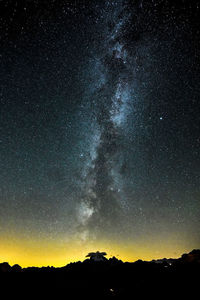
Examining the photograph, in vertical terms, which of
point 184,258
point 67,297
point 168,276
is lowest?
point 67,297

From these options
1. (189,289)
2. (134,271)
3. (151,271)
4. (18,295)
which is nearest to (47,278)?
(18,295)

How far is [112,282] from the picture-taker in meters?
10.8

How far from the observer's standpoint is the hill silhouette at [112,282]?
8355 mm

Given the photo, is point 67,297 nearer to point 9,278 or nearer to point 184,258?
point 9,278

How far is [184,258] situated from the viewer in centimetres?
1218

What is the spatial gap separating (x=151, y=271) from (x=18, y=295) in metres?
6.87

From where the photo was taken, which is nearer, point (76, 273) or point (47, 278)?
point (47, 278)

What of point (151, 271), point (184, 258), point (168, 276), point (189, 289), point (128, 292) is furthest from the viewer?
point (184, 258)

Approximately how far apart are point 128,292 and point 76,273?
15.7ft

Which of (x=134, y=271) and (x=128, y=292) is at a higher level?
(x=134, y=271)

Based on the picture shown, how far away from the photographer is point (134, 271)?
12016 millimetres

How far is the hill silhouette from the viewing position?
27.4 ft

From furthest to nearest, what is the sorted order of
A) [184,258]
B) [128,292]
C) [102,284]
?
[184,258] → [102,284] → [128,292]

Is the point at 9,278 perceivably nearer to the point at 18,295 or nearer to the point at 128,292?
the point at 18,295
